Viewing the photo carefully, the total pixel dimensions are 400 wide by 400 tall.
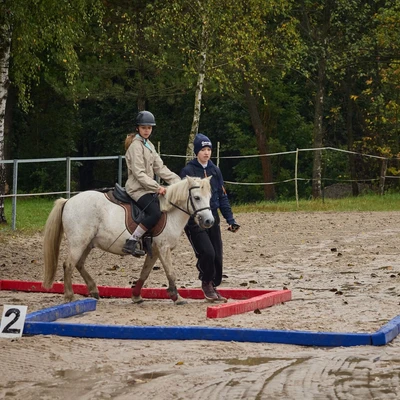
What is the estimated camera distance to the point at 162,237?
1124 cm

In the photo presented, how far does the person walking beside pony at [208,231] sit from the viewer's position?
36.8ft

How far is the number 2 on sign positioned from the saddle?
2.35 m

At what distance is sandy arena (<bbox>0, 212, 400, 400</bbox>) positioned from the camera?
696cm

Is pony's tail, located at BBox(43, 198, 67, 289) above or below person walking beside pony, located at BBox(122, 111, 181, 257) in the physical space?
below

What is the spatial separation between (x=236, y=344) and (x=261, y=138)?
31.1 m

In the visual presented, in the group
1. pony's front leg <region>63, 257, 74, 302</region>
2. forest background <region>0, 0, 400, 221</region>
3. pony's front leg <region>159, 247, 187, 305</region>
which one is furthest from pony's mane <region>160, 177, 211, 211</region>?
forest background <region>0, 0, 400, 221</region>

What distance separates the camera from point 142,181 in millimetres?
11109

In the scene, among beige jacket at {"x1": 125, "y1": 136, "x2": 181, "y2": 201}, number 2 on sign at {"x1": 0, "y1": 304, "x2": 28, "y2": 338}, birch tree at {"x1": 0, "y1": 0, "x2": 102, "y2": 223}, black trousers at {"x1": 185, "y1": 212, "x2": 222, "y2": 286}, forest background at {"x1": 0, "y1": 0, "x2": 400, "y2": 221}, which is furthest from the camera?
forest background at {"x1": 0, "y1": 0, "x2": 400, "y2": 221}

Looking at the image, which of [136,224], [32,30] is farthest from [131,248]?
[32,30]

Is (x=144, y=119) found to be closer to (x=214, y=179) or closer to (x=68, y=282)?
(x=214, y=179)

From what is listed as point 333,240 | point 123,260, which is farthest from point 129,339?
point 333,240

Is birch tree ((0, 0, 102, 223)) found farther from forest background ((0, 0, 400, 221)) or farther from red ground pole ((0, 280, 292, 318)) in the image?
red ground pole ((0, 280, 292, 318))

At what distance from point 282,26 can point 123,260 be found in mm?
18495

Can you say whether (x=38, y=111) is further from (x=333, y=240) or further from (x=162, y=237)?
(x=162, y=237)
